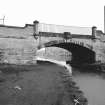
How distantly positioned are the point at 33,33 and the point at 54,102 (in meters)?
16.8

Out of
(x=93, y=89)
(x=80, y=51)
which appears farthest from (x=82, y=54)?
(x=93, y=89)

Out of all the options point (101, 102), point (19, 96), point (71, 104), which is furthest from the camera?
point (101, 102)

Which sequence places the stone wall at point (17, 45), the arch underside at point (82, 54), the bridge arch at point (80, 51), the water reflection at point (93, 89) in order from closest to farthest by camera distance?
1. the water reflection at point (93, 89)
2. the stone wall at point (17, 45)
3. the bridge arch at point (80, 51)
4. the arch underside at point (82, 54)

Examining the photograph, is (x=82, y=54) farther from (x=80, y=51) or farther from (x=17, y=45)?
(x=17, y=45)

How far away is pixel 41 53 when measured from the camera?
77688mm

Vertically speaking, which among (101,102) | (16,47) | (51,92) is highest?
(16,47)

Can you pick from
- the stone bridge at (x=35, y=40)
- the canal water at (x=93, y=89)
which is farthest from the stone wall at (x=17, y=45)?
the canal water at (x=93, y=89)

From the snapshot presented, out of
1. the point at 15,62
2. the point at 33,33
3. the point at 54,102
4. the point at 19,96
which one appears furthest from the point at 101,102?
the point at 33,33

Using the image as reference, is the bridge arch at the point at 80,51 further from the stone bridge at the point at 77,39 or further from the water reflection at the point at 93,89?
the water reflection at the point at 93,89

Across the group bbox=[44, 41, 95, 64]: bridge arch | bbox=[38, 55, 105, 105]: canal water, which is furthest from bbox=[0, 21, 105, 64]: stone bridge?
bbox=[38, 55, 105, 105]: canal water

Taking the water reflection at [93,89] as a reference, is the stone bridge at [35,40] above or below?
above

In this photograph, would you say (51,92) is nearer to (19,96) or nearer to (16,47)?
(19,96)

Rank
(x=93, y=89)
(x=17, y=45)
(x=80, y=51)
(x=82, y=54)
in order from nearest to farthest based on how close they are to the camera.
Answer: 1. (x=93, y=89)
2. (x=17, y=45)
3. (x=80, y=51)
4. (x=82, y=54)

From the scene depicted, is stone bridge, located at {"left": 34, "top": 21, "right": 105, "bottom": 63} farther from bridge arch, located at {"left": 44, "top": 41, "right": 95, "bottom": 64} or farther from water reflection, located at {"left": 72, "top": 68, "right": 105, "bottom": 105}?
water reflection, located at {"left": 72, "top": 68, "right": 105, "bottom": 105}
